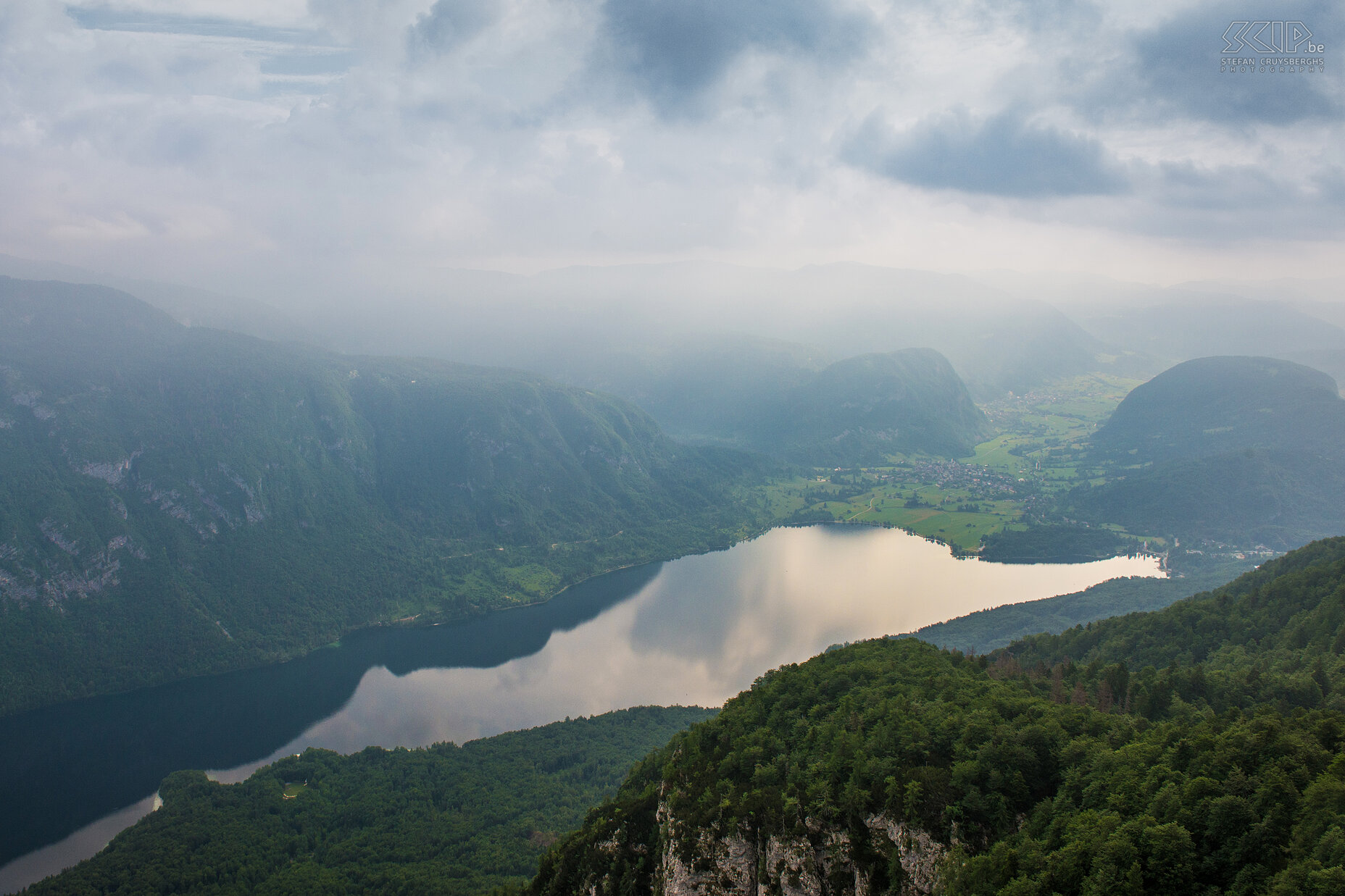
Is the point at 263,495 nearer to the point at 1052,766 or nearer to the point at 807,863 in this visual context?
the point at 807,863

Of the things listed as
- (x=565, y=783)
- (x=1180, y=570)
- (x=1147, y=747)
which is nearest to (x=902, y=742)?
(x=1147, y=747)

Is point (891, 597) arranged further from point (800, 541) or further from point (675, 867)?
point (675, 867)

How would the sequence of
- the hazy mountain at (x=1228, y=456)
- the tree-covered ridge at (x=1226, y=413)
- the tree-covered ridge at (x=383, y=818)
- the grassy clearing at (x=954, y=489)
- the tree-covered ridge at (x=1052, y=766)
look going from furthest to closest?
the tree-covered ridge at (x=1226, y=413) → the grassy clearing at (x=954, y=489) → the hazy mountain at (x=1228, y=456) → the tree-covered ridge at (x=383, y=818) → the tree-covered ridge at (x=1052, y=766)

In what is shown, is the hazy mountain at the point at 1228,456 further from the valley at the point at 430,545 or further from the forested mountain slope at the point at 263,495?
the forested mountain slope at the point at 263,495

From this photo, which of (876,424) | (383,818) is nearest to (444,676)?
(383,818)

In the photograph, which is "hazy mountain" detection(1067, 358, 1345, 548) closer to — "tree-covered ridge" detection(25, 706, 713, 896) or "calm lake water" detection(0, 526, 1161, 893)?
"calm lake water" detection(0, 526, 1161, 893)

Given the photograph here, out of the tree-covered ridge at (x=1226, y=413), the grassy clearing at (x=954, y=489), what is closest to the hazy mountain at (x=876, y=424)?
the grassy clearing at (x=954, y=489)
